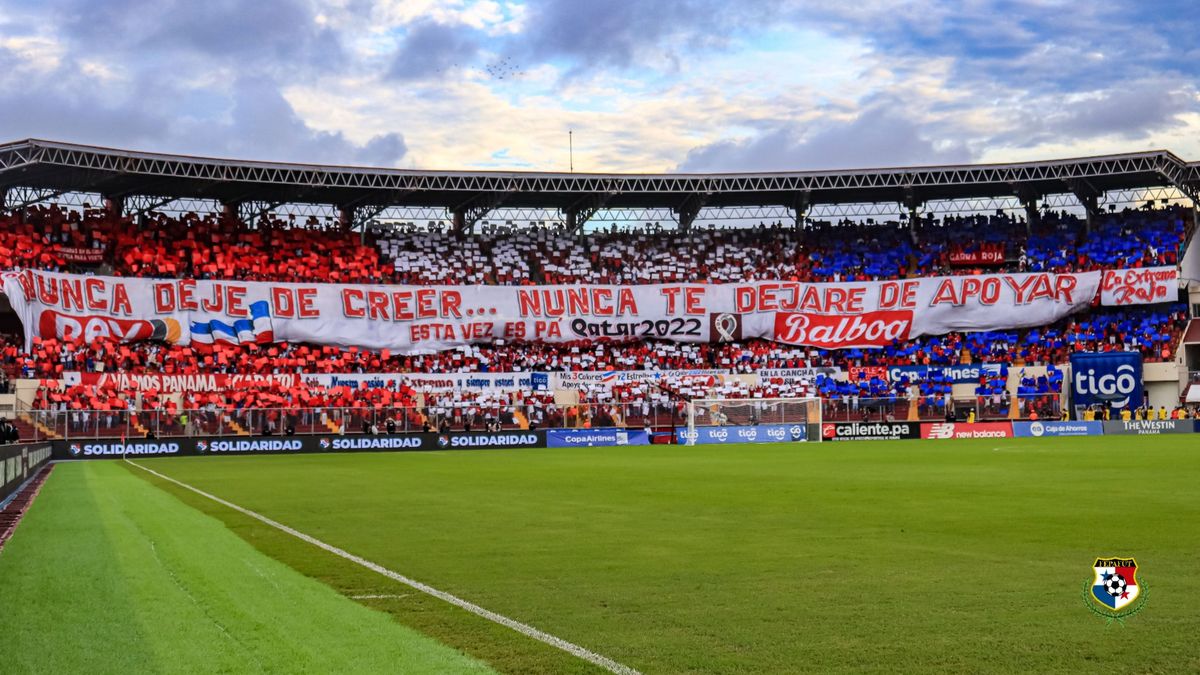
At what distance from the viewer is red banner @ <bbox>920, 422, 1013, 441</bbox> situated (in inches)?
2341

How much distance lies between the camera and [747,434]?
59.5 metres

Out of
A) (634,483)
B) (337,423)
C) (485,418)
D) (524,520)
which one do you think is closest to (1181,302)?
(485,418)

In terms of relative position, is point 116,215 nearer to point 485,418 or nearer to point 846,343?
point 485,418

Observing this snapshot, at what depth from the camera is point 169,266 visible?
6681 centimetres

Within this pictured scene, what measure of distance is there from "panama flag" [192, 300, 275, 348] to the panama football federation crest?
60.4 m

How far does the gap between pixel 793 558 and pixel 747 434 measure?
46629mm

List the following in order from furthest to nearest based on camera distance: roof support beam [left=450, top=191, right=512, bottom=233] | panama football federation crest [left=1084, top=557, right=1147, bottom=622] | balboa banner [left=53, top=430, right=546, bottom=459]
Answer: roof support beam [left=450, top=191, right=512, bottom=233] → balboa banner [left=53, top=430, right=546, bottom=459] → panama football federation crest [left=1084, top=557, right=1147, bottom=622]

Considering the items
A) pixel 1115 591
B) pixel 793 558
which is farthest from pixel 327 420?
pixel 1115 591

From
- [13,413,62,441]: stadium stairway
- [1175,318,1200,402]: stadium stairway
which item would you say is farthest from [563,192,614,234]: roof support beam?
[13,413,62,441]: stadium stairway

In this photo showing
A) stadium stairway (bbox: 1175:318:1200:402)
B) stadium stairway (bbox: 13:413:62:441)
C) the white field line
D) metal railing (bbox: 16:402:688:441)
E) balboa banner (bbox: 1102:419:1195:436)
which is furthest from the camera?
stadium stairway (bbox: 1175:318:1200:402)

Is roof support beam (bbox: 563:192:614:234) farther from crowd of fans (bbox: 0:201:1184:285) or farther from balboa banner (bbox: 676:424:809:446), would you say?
balboa banner (bbox: 676:424:809:446)

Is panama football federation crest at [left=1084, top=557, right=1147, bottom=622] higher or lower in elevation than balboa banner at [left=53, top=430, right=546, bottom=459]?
higher

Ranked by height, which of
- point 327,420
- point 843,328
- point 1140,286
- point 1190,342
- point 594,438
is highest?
point 1140,286

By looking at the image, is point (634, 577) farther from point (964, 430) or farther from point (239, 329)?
point (239, 329)
